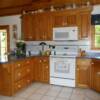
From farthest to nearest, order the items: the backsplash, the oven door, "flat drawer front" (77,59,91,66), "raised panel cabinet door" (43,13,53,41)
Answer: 1. "raised panel cabinet door" (43,13,53,41)
2. the backsplash
3. the oven door
4. "flat drawer front" (77,59,91,66)

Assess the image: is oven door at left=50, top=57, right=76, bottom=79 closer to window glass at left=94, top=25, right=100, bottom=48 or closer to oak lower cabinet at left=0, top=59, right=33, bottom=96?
oak lower cabinet at left=0, top=59, right=33, bottom=96

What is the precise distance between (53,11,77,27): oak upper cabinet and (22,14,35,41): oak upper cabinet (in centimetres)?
90

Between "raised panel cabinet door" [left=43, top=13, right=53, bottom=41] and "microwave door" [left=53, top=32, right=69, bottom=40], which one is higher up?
"raised panel cabinet door" [left=43, top=13, right=53, bottom=41]

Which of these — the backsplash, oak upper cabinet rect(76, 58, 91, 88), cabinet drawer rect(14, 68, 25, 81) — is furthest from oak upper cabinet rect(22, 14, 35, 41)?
oak upper cabinet rect(76, 58, 91, 88)

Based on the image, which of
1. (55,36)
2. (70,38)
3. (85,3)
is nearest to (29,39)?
(55,36)

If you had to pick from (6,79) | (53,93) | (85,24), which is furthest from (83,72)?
(6,79)

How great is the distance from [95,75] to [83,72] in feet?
1.27

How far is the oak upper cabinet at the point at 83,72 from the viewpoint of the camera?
423 centimetres

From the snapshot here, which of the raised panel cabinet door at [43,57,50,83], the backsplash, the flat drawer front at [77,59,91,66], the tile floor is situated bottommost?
the tile floor

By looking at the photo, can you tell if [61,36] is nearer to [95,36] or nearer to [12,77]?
[95,36]

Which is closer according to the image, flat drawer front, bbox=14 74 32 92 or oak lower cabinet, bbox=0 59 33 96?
oak lower cabinet, bbox=0 59 33 96

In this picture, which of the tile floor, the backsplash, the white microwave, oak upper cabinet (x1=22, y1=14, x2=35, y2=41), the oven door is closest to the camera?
the tile floor

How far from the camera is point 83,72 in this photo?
14.0ft

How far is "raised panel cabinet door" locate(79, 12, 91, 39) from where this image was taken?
4.46 m
